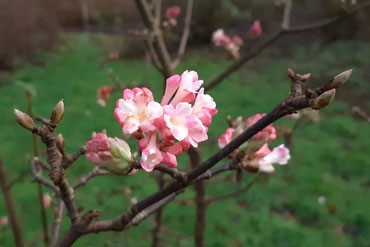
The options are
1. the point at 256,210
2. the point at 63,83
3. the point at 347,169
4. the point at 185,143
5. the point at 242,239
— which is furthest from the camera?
the point at 63,83

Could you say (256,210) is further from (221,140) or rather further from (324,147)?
(221,140)

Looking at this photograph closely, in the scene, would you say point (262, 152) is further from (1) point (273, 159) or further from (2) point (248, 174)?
(2) point (248, 174)

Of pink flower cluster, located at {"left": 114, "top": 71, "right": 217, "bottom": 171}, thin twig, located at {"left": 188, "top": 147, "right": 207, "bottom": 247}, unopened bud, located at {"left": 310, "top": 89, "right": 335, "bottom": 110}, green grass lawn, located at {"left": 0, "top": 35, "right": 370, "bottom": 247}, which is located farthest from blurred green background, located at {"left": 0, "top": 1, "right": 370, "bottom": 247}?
unopened bud, located at {"left": 310, "top": 89, "right": 335, "bottom": 110}

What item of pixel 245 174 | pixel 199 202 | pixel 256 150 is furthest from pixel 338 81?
pixel 245 174

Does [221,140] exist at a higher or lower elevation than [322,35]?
higher

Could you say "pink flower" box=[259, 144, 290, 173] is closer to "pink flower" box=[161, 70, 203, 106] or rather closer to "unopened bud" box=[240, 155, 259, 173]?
"unopened bud" box=[240, 155, 259, 173]

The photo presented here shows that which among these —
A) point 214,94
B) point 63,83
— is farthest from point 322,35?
point 63,83

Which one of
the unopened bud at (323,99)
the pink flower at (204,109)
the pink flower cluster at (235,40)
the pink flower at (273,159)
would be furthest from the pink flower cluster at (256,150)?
the pink flower cluster at (235,40)
